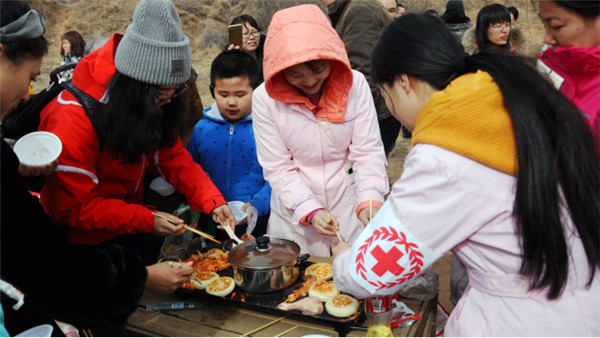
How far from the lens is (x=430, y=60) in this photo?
4.59 ft

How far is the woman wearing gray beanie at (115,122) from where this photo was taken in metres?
2.03

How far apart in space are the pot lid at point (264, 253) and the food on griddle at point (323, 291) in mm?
160

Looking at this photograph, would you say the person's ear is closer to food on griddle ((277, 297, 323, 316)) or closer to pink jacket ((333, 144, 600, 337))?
pink jacket ((333, 144, 600, 337))

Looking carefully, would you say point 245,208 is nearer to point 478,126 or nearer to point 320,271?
point 320,271

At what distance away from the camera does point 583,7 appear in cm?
157

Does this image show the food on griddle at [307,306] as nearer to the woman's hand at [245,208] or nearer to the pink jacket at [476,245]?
the pink jacket at [476,245]

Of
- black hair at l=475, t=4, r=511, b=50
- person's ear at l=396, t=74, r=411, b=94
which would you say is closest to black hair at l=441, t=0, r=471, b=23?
black hair at l=475, t=4, r=511, b=50

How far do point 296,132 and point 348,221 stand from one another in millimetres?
595

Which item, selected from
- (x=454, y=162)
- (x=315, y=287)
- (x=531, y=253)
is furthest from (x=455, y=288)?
(x=454, y=162)

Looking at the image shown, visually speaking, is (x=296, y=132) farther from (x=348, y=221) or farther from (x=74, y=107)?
(x=74, y=107)

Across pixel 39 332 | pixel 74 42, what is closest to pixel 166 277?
pixel 39 332

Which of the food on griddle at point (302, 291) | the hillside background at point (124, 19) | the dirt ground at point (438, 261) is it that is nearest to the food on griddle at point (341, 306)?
the food on griddle at point (302, 291)

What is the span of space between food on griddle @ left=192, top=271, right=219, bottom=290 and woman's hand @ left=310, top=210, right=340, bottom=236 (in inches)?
21.9

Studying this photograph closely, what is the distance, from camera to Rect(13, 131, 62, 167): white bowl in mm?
1861
